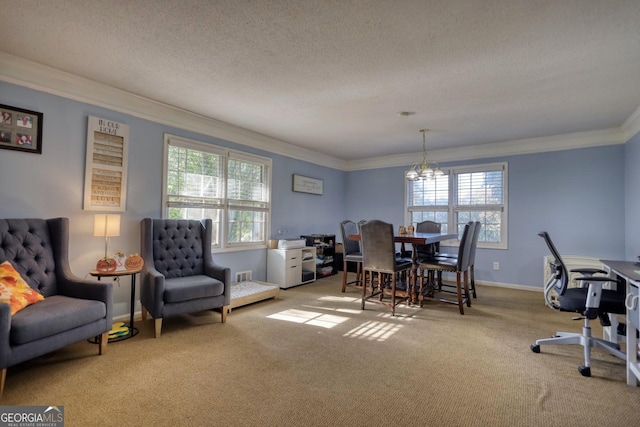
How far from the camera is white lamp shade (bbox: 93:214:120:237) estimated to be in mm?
2879

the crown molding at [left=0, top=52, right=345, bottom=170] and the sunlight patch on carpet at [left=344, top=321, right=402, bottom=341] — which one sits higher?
the crown molding at [left=0, top=52, right=345, bottom=170]

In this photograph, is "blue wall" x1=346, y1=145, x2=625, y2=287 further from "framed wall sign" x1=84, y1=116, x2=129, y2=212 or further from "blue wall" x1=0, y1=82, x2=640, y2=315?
"framed wall sign" x1=84, y1=116, x2=129, y2=212

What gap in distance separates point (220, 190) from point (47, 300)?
2294 millimetres

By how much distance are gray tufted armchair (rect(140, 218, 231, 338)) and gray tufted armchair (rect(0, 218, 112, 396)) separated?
0.46 meters

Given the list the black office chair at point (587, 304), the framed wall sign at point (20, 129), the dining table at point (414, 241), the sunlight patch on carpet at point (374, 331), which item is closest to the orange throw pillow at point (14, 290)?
the framed wall sign at point (20, 129)

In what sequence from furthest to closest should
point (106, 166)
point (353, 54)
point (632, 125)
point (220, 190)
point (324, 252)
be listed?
point (324, 252), point (220, 190), point (632, 125), point (106, 166), point (353, 54)

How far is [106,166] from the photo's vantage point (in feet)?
10.5

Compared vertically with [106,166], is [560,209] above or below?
below

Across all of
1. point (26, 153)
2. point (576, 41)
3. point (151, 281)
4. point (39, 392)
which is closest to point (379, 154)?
point (576, 41)

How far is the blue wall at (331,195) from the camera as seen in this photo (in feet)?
9.23

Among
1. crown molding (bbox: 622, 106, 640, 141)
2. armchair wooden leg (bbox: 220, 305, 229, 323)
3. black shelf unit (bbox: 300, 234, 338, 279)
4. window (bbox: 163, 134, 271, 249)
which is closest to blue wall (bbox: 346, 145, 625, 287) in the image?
crown molding (bbox: 622, 106, 640, 141)

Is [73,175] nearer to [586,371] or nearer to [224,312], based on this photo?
[224,312]

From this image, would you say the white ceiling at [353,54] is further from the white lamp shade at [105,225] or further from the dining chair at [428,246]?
the dining chair at [428,246]

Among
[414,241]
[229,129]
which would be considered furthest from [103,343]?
[414,241]
